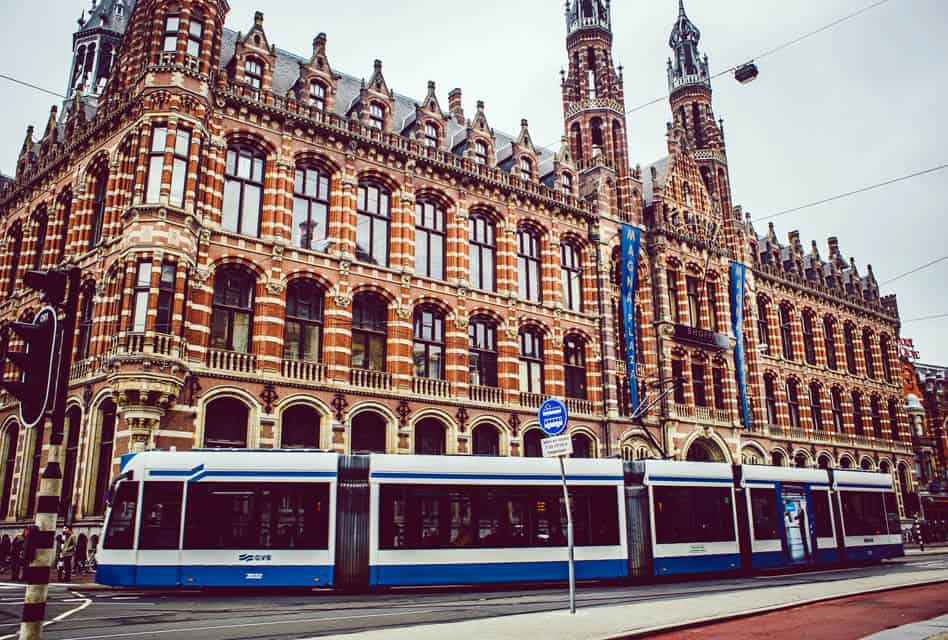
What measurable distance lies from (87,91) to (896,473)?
6388cm

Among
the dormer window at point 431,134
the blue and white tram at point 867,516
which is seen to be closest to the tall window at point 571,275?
the dormer window at point 431,134

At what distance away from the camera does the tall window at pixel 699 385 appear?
3822cm

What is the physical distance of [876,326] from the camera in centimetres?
5319

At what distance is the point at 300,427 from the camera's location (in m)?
24.8

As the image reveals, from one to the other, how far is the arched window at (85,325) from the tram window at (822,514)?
25.1m

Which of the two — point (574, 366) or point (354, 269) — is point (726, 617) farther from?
point (574, 366)

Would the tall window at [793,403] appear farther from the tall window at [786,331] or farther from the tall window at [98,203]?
the tall window at [98,203]

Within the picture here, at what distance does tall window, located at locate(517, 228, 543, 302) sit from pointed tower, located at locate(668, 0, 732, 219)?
53.7 feet

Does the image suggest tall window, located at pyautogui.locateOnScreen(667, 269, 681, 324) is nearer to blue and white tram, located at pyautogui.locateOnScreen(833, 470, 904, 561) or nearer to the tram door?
blue and white tram, located at pyautogui.locateOnScreen(833, 470, 904, 561)

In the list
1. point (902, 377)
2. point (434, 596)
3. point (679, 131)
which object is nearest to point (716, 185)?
point (679, 131)

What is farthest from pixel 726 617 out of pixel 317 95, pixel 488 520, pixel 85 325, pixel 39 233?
pixel 39 233

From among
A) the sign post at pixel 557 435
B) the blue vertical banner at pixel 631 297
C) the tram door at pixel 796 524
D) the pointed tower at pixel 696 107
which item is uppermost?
the pointed tower at pixel 696 107

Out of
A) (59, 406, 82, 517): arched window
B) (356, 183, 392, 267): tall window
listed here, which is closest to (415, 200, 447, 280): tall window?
(356, 183, 392, 267): tall window

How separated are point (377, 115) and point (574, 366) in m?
14.3
